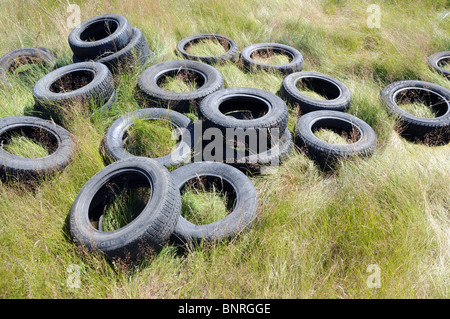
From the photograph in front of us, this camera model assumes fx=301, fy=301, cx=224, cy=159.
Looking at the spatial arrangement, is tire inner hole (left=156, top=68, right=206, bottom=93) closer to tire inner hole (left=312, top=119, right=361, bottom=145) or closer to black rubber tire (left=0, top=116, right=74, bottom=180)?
black rubber tire (left=0, top=116, right=74, bottom=180)

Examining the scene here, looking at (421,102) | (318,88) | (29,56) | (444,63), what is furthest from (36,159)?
(444,63)

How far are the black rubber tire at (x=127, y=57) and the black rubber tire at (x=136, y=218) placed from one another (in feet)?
8.29

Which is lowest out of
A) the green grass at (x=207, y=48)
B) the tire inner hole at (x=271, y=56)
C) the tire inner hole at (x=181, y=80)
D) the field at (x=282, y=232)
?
the field at (x=282, y=232)

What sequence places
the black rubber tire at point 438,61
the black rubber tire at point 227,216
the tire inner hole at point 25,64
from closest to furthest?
1. the black rubber tire at point 227,216
2. the tire inner hole at point 25,64
3. the black rubber tire at point 438,61

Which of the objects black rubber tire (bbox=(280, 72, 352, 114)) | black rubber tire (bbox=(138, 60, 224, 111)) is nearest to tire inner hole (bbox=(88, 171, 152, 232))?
black rubber tire (bbox=(138, 60, 224, 111))

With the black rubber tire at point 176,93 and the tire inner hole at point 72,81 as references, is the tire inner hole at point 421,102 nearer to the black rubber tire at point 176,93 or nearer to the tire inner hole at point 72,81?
the black rubber tire at point 176,93

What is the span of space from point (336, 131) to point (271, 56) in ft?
8.67

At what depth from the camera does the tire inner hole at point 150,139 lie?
3953 millimetres

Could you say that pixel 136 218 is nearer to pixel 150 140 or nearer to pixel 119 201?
pixel 119 201

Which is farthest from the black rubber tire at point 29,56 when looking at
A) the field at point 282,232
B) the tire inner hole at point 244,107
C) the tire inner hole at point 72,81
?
the tire inner hole at point 244,107

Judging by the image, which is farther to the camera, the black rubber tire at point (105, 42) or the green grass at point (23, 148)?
the black rubber tire at point (105, 42)

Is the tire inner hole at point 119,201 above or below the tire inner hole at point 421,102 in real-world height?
below
